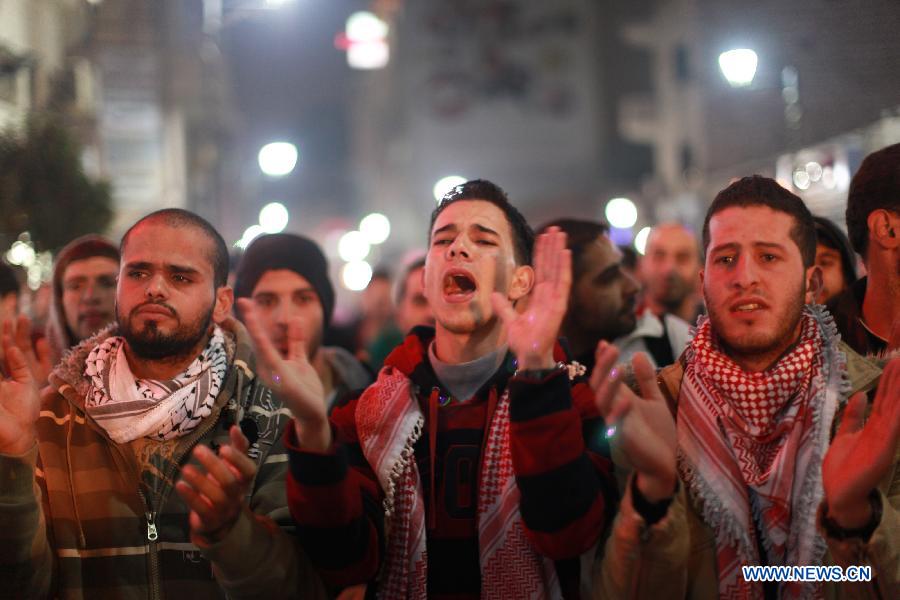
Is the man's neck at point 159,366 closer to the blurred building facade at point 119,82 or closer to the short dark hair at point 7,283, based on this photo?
the short dark hair at point 7,283

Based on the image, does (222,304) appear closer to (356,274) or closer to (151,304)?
(151,304)

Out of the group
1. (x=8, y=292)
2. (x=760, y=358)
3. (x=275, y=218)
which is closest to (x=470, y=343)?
(x=760, y=358)

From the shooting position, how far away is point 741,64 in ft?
31.4

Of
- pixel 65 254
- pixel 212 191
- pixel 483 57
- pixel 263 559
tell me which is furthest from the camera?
pixel 483 57

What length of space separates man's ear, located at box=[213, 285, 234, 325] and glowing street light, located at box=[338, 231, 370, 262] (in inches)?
1004

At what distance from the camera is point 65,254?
16.8 feet

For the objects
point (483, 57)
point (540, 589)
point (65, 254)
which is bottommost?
point (540, 589)

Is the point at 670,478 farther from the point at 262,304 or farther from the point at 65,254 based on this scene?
the point at 65,254

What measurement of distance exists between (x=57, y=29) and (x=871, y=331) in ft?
23.6

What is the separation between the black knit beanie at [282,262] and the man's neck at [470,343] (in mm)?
1941

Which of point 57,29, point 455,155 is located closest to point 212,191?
point 455,155

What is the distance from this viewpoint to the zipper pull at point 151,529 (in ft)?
11.0

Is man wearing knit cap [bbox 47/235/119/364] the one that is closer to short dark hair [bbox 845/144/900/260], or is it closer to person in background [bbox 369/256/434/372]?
person in background [bbox 369/256/434/372]

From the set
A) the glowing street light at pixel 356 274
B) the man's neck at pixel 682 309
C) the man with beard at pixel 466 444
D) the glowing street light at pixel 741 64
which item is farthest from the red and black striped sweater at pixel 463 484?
the glowing street light at pixel 356 274
